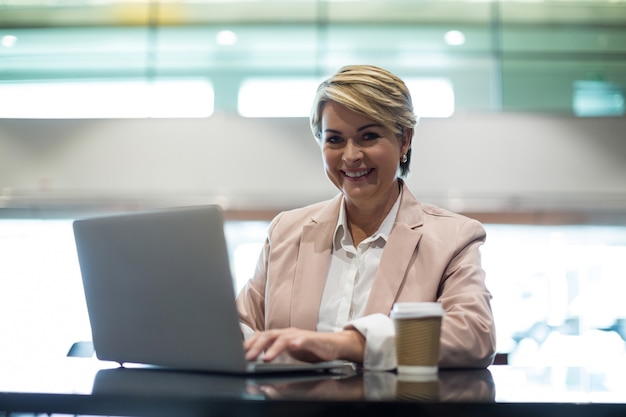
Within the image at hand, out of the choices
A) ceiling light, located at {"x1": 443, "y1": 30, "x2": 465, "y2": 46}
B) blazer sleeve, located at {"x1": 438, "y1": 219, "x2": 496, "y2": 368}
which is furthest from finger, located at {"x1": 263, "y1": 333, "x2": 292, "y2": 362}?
ceiling light, located at {"x1": 443, "y1": 30, "x2": 465, "y2": 46}

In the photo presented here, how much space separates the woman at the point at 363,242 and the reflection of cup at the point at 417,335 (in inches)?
9.7

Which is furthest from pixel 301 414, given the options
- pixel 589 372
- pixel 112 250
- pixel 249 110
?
pixel 249 110

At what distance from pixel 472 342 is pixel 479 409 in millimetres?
499

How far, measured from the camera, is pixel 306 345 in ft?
3.85

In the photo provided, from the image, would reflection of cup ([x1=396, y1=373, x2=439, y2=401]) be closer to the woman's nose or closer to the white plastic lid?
the white plastic lid

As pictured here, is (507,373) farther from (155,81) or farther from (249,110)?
(155,81)

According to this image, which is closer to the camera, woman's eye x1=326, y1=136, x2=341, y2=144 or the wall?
woman's eye x1=326, y1=136, x2=341, y2=144

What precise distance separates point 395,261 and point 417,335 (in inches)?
18.4

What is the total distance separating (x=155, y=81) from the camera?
4.34 meters

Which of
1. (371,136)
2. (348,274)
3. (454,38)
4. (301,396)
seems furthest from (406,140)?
(454,38)

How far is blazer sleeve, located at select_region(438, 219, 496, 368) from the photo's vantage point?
1312mm

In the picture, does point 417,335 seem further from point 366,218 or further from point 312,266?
point 366,218

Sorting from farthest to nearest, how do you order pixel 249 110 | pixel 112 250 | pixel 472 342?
pixel 249 110 → pixel 472 342 → pixel 112 250

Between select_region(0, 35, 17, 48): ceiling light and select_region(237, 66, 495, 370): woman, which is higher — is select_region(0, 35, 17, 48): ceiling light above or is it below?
above
